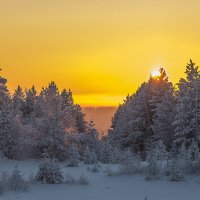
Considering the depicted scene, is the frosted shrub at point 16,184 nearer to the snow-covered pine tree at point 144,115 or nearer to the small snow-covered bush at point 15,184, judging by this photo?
the small snow-covered bush at point 15,184

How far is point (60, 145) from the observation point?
36781mm

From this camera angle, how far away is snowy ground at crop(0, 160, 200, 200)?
18750 mm

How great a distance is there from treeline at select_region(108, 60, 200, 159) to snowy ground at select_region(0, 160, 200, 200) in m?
12.4

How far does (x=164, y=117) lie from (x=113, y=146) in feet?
18.3

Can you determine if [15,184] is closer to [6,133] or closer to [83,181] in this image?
[83,181]

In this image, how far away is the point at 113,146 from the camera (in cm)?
4256

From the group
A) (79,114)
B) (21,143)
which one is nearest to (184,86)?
(21,143)

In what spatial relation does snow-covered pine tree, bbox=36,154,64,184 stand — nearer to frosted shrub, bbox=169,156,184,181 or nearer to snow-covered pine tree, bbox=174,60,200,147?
frosted shrub, bbox=169,156,184,181

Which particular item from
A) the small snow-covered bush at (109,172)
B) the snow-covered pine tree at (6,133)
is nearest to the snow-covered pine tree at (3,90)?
the snow-covered pine tree at (6,133)

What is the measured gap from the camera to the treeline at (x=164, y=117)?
36.7m

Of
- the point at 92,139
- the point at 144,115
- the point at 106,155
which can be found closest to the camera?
Result: the point at 106,155

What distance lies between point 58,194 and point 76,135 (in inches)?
894

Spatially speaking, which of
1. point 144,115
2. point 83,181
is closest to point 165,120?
point 144,115

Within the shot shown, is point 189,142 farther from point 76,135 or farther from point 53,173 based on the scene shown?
point 53,173
